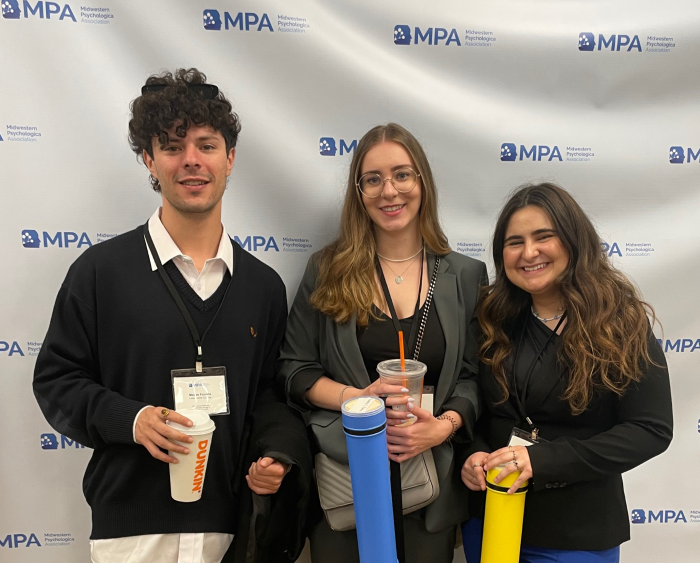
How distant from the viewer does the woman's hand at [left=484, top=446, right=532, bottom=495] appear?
147 cm

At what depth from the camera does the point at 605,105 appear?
2.30 meters

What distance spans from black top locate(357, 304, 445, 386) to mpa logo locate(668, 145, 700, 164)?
1442 millimetres

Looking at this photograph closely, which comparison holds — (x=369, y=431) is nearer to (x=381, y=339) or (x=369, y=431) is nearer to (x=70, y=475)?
(x=381, y=339)

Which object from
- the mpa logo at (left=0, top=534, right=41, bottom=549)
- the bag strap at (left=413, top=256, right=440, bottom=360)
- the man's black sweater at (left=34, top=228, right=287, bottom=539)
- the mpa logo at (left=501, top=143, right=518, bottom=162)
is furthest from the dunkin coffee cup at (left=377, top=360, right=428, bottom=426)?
the mpa logo at (left=0, top=534, right=41, bottom=549)

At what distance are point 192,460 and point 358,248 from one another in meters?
0.91

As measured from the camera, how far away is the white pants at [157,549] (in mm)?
1586

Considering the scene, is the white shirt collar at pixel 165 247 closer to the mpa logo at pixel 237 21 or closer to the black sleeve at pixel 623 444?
the mpa logo at pixel 237 21

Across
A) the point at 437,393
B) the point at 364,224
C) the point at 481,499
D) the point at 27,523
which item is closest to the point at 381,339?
the point at 437,393

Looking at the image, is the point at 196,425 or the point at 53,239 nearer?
the point at 196,425

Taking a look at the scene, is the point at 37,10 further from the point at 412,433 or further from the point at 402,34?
the point at 412,433

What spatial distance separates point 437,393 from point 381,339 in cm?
26

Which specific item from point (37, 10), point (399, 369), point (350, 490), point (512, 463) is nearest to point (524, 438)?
point (512, 463)

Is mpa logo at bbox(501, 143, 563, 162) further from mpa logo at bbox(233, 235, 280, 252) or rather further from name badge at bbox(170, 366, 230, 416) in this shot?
name badge at bbox(170, 366, 230, 416)

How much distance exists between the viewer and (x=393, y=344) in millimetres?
1750
